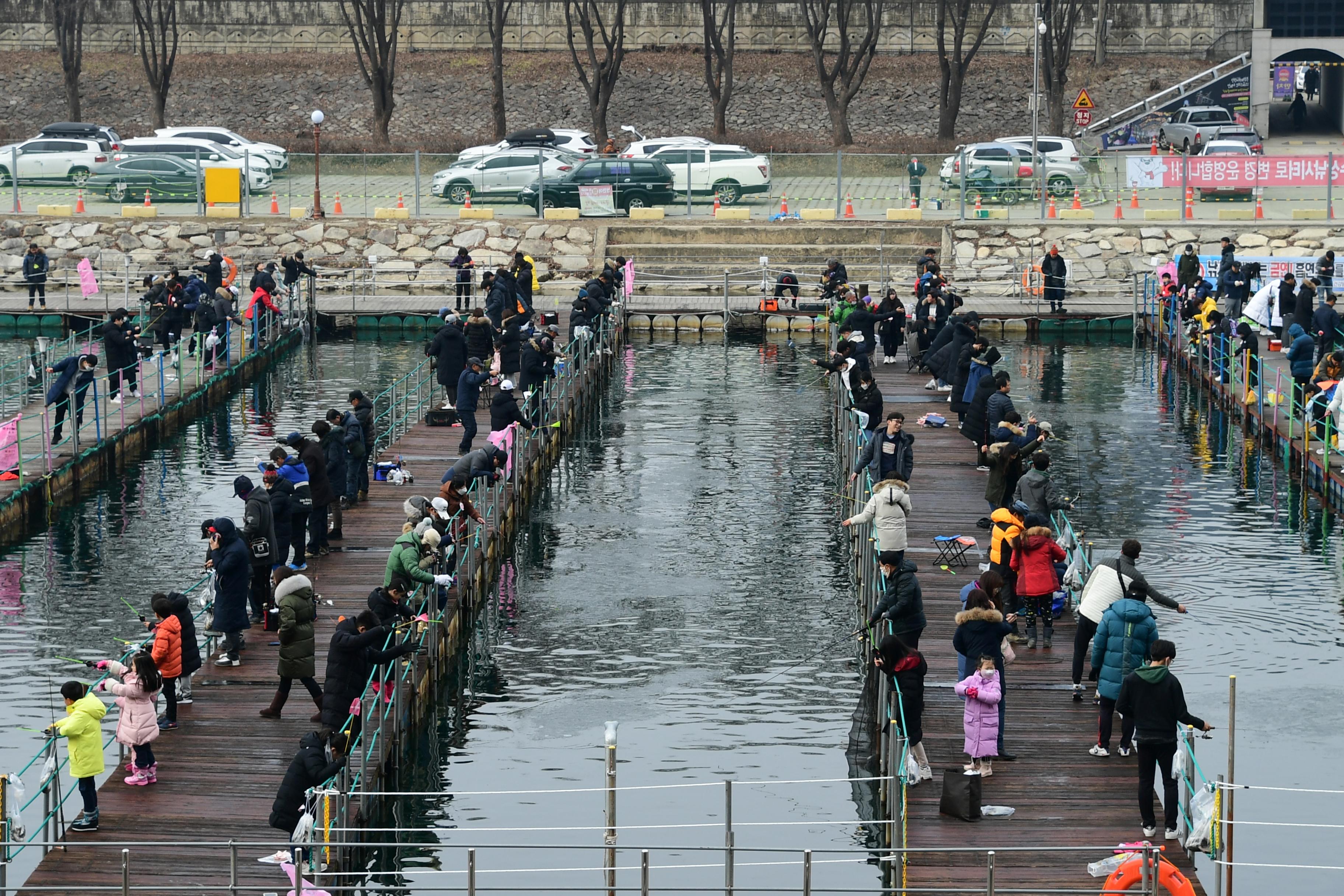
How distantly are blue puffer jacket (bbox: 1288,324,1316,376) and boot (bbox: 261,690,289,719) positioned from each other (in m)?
20.8

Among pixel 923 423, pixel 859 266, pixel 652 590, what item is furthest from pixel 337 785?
pixel 859 266

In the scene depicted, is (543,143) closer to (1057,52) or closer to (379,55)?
(379,55)

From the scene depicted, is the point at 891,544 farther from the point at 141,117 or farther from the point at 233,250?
the point at 141,117

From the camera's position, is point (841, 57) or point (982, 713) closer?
point (982, 713)

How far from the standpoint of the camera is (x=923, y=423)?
3275 centimetres

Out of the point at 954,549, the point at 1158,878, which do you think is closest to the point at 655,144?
the point at 954,549

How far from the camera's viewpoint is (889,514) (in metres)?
22.2

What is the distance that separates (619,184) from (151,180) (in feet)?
42.2

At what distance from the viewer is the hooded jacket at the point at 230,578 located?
19.8 metres

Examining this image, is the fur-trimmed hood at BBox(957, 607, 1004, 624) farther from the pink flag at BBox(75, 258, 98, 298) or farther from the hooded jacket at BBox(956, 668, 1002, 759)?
the pink flag at BBox(75, 258, 98, 298)

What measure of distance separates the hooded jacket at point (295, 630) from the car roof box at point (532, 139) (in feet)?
137

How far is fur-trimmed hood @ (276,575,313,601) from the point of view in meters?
18.6

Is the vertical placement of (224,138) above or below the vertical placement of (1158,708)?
above

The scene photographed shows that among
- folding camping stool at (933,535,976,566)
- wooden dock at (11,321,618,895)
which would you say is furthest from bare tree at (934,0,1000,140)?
wooden dock at (11,321,618,895)
